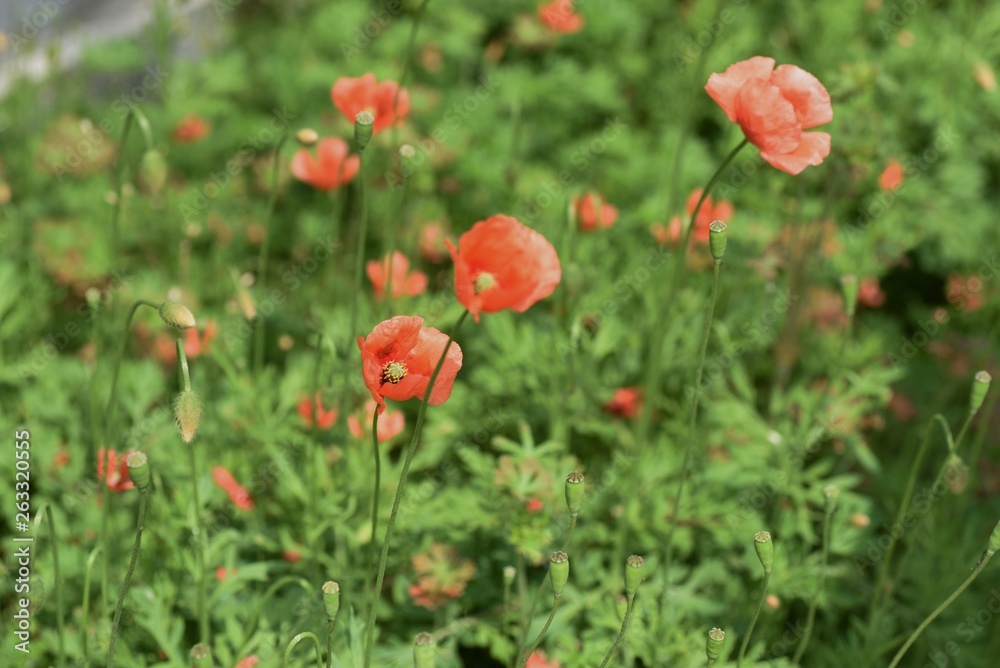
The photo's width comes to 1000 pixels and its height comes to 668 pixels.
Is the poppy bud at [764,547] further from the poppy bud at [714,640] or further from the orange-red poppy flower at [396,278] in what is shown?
the orange-red poppy flower at [396,278]

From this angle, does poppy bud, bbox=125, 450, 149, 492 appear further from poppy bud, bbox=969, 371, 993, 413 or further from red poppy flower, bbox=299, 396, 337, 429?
poppy bud, bbox=969, 371, 993, 413

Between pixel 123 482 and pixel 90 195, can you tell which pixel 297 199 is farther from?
pixel 123 482

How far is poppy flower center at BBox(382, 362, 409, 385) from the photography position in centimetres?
146

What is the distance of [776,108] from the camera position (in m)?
1.60

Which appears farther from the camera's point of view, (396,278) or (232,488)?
(396,278)

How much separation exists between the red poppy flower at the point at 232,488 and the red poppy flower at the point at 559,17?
6.39 ft

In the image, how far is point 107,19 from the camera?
4273 mm

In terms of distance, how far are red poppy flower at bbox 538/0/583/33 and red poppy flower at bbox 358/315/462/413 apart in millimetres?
2067

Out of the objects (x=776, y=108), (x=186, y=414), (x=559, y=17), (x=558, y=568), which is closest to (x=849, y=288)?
(x=776, y=108)

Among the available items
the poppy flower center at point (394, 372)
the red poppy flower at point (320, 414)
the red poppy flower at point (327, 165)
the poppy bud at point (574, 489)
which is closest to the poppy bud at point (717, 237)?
the poppy bud at point (574, 489)

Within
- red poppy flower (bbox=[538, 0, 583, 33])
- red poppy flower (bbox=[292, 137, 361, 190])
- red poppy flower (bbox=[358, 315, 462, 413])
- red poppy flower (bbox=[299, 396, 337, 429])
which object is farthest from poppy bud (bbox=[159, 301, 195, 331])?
red poppy flower (bbox=[538, 0, 583, 33])

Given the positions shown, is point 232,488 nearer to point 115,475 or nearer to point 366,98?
point 115,475

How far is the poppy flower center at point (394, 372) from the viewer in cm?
146

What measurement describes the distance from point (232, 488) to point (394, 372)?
2.85ft
